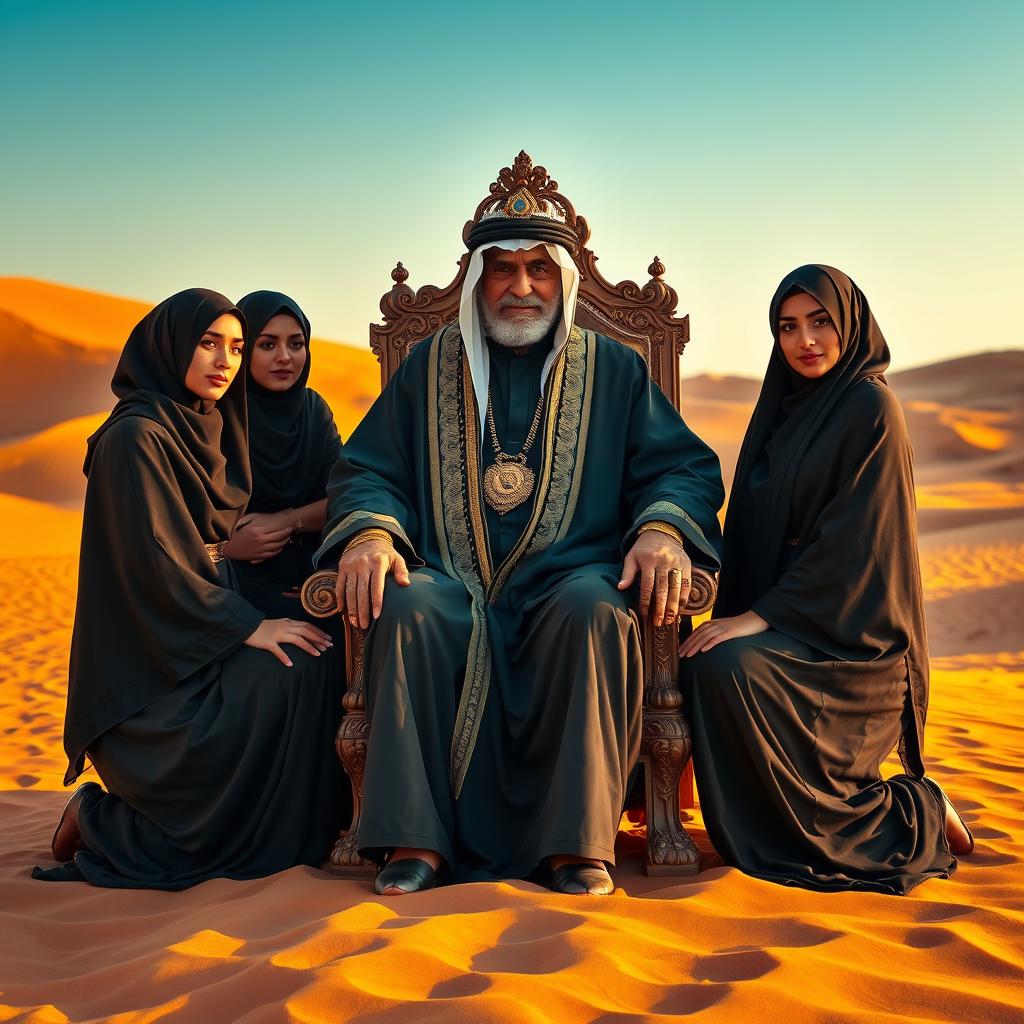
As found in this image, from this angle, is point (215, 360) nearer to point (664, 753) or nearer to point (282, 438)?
point (282, 438)

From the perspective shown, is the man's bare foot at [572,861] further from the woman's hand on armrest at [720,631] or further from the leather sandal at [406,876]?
the woman's hand on armrest at [720,631]

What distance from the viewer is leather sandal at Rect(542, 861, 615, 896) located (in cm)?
370

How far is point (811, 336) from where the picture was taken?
181 inches

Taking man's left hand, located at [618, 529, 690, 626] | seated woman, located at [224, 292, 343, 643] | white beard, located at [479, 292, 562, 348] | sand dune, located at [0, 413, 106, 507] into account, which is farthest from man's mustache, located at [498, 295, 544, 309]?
sand dune, located at [0, 413, 106, 507]

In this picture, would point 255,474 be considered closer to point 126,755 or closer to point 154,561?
point 154,561

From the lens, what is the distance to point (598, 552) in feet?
15.3

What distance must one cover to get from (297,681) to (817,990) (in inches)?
86.9

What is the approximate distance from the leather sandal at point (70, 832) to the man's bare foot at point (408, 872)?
4.71 feet

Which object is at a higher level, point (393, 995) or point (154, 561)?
point (154, 561)

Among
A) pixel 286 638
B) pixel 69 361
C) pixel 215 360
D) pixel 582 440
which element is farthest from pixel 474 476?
pixel 69 361

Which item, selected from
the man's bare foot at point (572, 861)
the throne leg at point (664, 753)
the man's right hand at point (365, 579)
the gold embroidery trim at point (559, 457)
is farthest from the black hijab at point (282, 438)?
the man's bare foot at point (572, 861)

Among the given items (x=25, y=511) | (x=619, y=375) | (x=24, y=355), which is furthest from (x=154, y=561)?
(x=24, y=355)

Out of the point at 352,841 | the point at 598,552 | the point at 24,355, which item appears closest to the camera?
the point at 352,841

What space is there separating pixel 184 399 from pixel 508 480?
4.30ft
